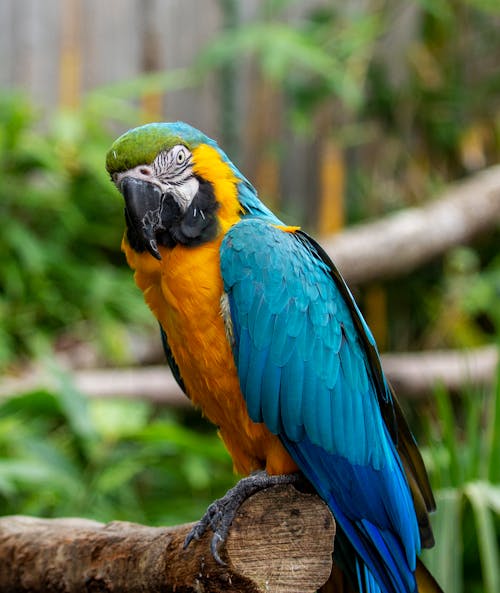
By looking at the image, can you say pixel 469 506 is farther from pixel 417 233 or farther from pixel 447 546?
pixel 417 233

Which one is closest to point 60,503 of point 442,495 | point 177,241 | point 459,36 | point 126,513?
point 126,513

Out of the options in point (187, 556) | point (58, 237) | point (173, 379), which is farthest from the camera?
point (58, 237)

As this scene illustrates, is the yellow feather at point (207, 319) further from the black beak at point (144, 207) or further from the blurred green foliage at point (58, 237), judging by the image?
the blurred green foliage at point (58, 237)

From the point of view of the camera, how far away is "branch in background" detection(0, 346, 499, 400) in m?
3.32

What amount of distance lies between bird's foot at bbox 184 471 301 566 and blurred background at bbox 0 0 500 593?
980 millimetres

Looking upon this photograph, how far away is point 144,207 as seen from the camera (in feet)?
4.78

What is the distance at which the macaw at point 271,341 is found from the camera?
147 cm

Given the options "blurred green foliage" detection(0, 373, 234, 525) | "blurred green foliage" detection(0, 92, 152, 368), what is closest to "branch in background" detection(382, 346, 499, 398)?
"blurred green foliage" detection(0, 373, 234, 525)

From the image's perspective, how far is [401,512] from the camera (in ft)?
4.98

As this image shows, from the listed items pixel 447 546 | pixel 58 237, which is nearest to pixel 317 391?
pixel 447 546

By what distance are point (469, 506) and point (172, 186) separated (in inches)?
45.0

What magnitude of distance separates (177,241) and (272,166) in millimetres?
3397

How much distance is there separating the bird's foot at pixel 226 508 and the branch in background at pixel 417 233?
254cm

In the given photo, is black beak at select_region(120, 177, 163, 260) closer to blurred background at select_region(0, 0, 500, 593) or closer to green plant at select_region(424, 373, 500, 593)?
green plant at select_region(424, 373, 500, 593)
